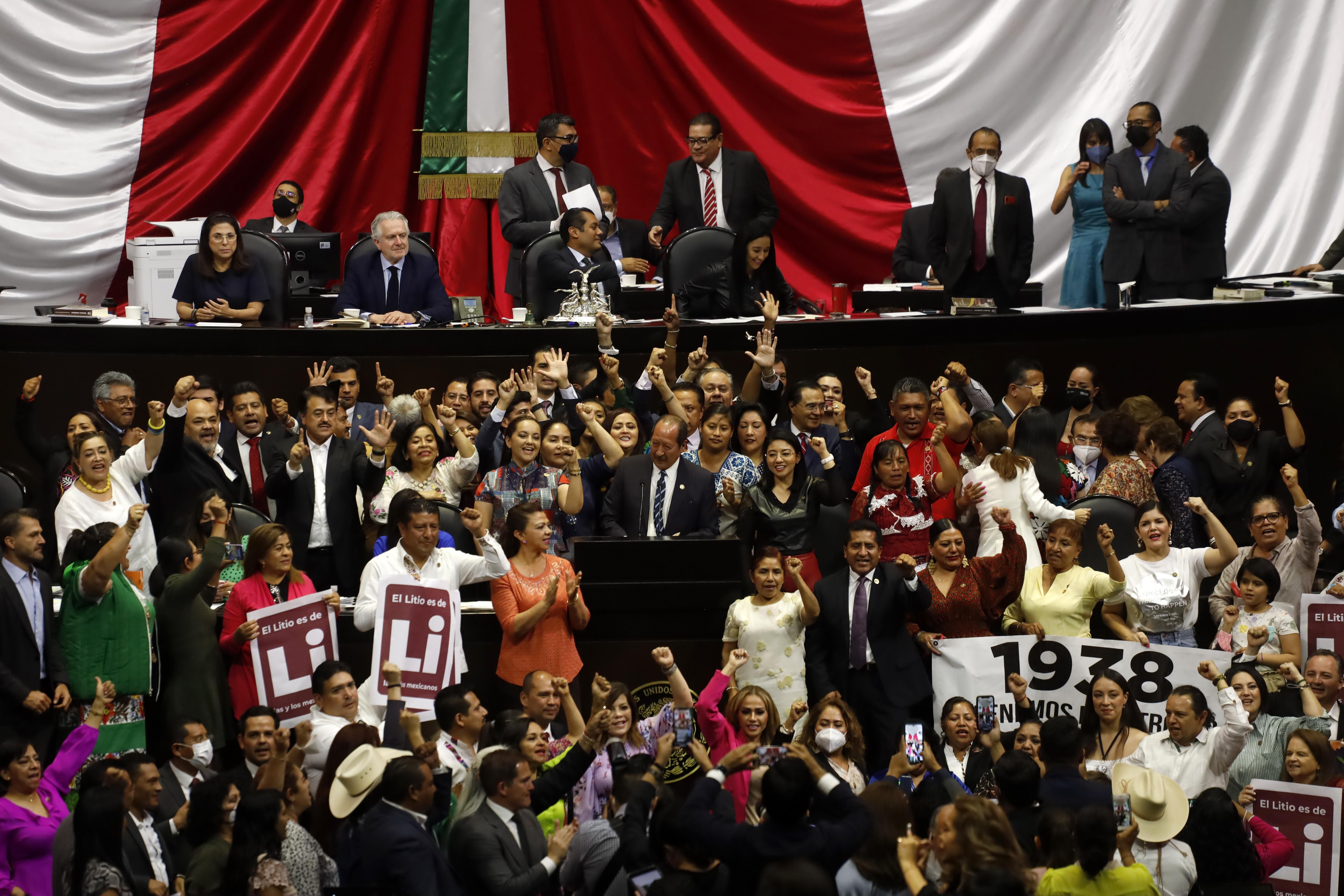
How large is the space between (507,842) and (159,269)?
628 cm

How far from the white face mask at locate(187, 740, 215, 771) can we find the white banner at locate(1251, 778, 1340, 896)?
13.7 ft

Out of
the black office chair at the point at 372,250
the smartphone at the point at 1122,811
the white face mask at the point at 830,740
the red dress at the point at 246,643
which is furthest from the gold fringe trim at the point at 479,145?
the smartphone at the point at 1122,811

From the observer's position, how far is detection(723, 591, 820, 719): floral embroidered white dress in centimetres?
804

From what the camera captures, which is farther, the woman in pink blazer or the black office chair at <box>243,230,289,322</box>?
the black office chair at <box>243,230,289,322</box>

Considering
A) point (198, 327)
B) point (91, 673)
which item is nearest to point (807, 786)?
point (91, 673)

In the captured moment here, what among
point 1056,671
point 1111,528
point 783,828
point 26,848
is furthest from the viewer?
point 1111,528

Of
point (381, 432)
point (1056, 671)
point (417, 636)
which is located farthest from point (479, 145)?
point (1056, 671)

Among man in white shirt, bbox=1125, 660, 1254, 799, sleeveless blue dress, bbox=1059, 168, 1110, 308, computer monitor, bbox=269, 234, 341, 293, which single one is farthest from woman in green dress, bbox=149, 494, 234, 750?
sleeveless blue dress, bbox=1059, 168, 1110, 308

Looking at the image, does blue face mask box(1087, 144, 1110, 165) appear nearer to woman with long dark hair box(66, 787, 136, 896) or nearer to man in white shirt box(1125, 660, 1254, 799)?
man in white shirt box(1125, 660, 1254, 799)

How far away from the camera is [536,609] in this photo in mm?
7922

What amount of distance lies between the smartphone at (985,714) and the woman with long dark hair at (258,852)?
10.1ft

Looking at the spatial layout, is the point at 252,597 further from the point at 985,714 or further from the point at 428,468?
the point at 985,714

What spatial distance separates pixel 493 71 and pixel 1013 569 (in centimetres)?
771

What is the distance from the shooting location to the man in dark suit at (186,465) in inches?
344
